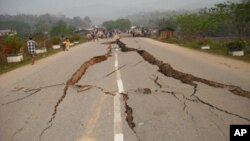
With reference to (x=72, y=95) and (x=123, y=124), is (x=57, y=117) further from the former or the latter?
(x=72, y=95)

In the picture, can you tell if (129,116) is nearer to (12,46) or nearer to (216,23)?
(12,46)

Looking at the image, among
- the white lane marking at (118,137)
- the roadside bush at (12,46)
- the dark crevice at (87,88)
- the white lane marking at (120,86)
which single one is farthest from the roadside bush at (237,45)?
the white lane marking at (118,137)

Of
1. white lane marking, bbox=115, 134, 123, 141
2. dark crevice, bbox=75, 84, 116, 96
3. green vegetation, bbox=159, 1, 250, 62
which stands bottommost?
white lane marking, bbox=115, 134, 123, 141

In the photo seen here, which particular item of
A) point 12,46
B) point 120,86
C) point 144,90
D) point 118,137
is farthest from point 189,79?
point 12,46

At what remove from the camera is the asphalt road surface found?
18.9 ft

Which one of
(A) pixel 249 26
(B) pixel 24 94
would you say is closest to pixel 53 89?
(B) pixel 24 94

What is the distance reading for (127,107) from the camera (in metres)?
7.45

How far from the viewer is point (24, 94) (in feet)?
32.1

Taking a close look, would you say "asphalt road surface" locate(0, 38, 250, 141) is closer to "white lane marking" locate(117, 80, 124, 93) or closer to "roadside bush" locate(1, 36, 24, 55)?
"white lane marking" locate(117, 80, 124, 93)

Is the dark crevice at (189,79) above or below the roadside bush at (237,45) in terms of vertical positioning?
below

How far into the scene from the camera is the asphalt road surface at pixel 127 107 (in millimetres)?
5746

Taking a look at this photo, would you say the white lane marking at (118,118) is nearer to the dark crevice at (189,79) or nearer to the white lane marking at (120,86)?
the white lane marking at (120,86)

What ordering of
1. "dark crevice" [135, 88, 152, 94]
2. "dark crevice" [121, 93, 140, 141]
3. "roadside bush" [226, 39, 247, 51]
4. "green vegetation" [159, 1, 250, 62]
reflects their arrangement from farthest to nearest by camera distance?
"green vegetation" [159, 1, 250, 62] < "roadside bush" [226, 39, 247, 51] < "dark crevice" [135, 88, 152, 94] < "dark crevice" [121, 93, 140, 141]

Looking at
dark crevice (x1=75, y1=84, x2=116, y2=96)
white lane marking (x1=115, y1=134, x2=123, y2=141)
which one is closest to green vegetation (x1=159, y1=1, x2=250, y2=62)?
dark crevice (x1=75, y1=84, x2=116, y2=96)
